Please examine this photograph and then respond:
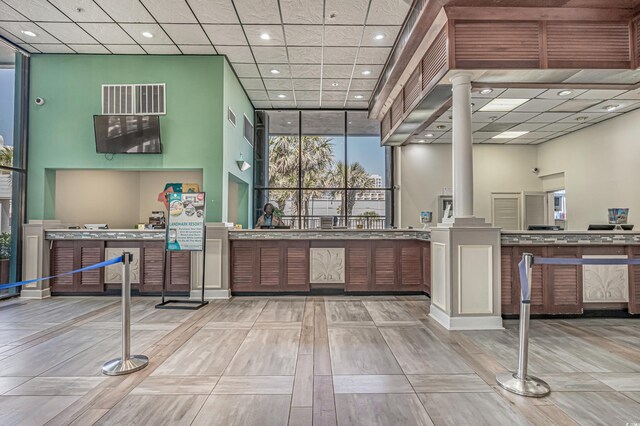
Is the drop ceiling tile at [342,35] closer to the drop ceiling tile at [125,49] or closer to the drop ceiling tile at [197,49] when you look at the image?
the drop ceiling tile at [197,49]

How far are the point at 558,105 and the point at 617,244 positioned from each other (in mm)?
2700

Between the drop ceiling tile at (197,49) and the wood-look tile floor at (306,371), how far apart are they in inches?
156

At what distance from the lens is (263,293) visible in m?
5.33

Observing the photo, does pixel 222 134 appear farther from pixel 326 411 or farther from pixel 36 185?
pixel 326 411

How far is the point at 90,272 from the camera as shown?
5.25 metres

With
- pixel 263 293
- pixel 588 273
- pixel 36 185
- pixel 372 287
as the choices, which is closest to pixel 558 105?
pixel 588 273

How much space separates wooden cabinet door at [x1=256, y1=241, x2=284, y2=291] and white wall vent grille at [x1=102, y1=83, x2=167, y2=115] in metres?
2.78

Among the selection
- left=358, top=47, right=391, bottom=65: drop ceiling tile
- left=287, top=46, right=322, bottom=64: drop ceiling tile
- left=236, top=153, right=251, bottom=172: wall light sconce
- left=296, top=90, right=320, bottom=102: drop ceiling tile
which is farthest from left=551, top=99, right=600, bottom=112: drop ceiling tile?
left=236, top=153, right=251, bottom=172: wall light sconce

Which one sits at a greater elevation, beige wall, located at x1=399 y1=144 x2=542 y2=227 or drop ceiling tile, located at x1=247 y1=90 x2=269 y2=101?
drop ceiling tile, located at x1=247 y1=90 x2=269 y2=101

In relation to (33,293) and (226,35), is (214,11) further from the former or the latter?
(33,293)

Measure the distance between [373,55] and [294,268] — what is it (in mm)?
3640

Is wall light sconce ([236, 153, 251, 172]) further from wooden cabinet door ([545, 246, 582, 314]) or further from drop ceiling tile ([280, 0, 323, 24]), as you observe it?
wooden cabinet door ([545, 246, 582, 314])

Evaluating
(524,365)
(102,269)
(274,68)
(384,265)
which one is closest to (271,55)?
(274,68)

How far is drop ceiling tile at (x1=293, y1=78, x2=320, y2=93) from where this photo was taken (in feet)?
20.2
